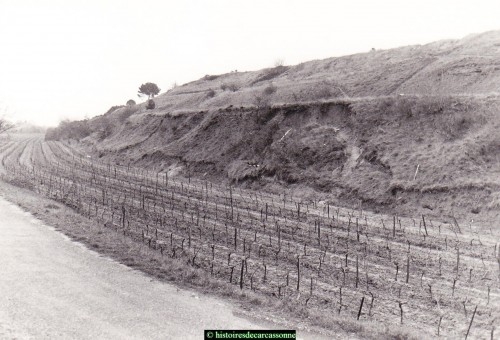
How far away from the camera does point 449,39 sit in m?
41.1

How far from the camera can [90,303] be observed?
9945 mm

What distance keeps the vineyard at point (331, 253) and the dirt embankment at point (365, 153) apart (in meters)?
1.71

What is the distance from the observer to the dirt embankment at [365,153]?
68.3 ft

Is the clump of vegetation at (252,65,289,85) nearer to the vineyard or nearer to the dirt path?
the vineyard

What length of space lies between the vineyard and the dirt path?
7.11 feet

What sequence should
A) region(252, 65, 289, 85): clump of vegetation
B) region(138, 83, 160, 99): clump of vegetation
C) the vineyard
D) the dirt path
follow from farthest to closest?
1. region(138, 83, 160, 99): clump of vegetation
2. region(252, 65, 289, 85): clump of vegetation
3. the vineyard
4. the dirt path

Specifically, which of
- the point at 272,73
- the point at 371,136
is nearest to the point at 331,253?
the point at 371,136

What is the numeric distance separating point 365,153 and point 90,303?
795 inches

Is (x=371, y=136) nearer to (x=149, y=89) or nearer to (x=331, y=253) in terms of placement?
(x=331, y=253)

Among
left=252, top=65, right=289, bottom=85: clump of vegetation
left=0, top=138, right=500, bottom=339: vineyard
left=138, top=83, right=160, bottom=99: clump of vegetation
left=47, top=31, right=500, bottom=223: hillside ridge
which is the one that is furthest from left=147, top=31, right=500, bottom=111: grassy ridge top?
left=138, top=83, right=160, bottom=99: clump of vegetation

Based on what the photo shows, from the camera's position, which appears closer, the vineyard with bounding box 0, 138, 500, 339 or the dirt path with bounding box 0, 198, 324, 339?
the dirt path with bounding box 0, 198, 324, 339

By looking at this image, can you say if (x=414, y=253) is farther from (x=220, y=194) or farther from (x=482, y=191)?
(x=220, y=194)

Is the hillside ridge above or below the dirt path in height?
above

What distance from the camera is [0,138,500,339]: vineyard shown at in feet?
35.7
